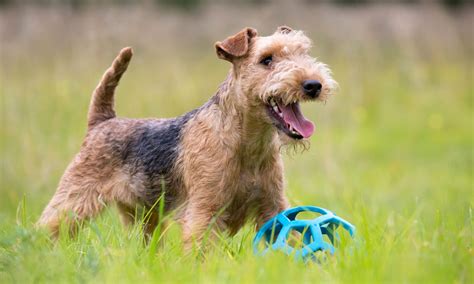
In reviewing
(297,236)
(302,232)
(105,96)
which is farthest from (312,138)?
(302,232)

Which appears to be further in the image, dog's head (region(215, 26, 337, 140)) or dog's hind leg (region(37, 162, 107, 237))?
dog's hind leg (region(37, 162, 107, 237))

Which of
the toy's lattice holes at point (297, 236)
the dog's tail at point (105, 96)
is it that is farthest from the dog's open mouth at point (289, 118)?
the dog's tail at point (105, 96)

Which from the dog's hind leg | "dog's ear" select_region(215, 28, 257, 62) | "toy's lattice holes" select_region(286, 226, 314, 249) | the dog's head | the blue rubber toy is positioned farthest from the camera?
the dog's hind leg

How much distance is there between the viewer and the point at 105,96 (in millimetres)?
5633

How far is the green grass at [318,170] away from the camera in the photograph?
11.1ft

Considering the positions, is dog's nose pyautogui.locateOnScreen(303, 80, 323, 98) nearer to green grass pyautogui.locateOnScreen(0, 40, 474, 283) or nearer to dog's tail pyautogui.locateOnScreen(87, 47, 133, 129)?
green grass pyautogui.locateOnScreen(0, 40, 474, 283)

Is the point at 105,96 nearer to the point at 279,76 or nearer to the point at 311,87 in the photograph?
the point at 279,76

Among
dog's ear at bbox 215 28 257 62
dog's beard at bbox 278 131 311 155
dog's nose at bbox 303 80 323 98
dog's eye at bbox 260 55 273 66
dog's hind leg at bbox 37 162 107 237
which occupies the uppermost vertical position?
dog's ear at bbox 215 28 257 62

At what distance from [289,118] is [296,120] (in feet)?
0.15

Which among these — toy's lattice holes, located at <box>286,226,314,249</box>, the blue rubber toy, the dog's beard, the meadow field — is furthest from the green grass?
the dog's beard

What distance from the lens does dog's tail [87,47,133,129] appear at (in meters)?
5.54

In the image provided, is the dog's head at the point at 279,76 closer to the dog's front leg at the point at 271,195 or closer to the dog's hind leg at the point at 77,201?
the dog's front leg at the point at 271,195

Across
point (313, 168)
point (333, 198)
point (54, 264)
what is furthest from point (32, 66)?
point (54, 264)

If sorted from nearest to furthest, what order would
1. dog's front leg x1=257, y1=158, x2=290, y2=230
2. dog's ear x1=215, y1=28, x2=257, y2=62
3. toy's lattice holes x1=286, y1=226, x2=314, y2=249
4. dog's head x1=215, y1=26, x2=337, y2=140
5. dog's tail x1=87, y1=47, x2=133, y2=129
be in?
toy's lattice holes x1=286, y1=226, x2=314, y2=249
dog's head x1=215, y1=26, x2=337, y2=140
dog's front leg x1=257, y1=158, x2=290, y2=230
dog's ear x1=215, y1=28, x2=257, y2=62
dog's tail x1=87, y1=47, x2=133, y2=129
